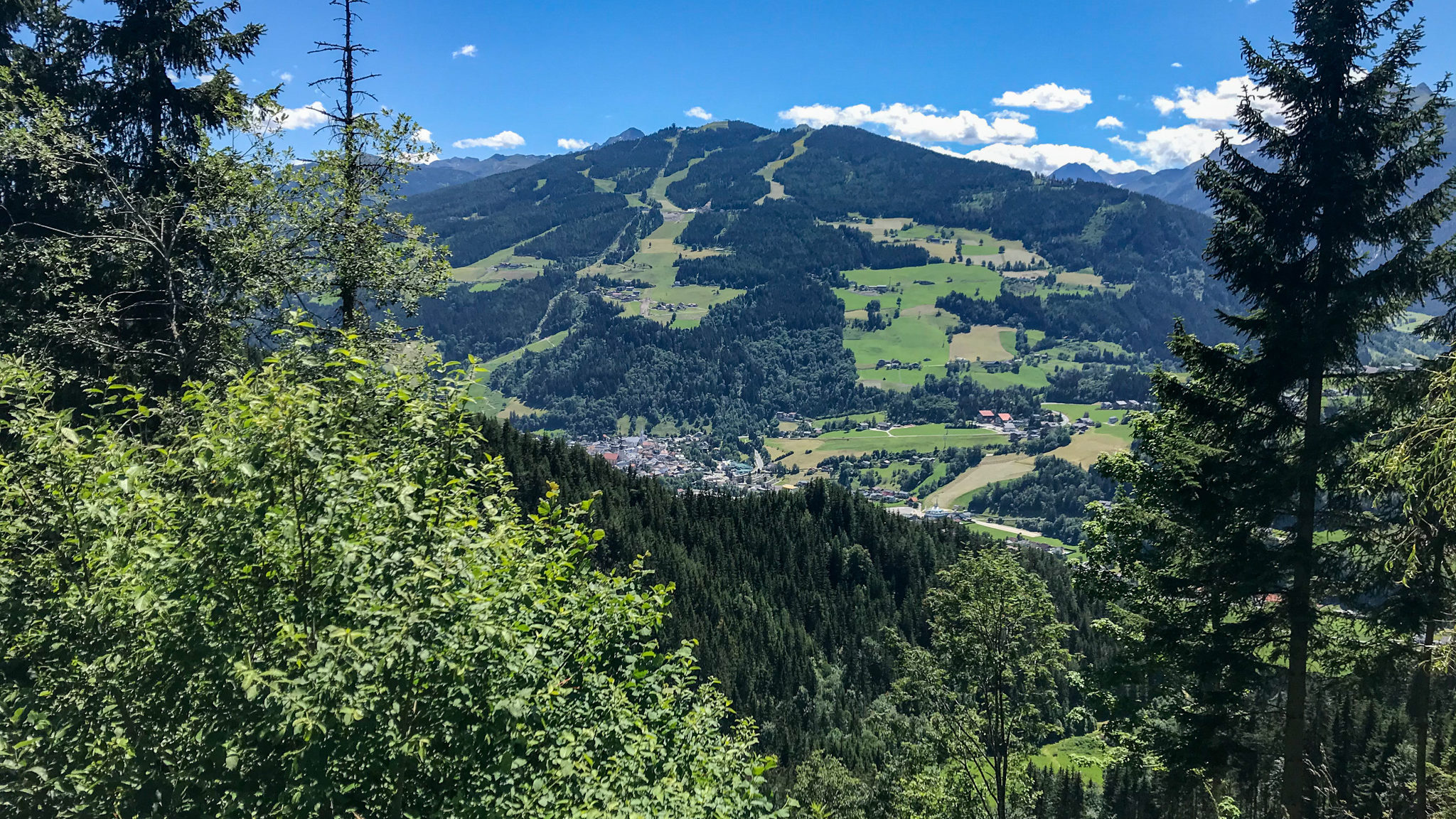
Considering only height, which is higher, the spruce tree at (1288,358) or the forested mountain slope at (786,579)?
the spruce tree at (1288,358)

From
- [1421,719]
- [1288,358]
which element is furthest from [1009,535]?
[1288,358]

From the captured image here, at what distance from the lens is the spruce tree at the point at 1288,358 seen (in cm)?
1355

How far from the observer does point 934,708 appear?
25031 mm

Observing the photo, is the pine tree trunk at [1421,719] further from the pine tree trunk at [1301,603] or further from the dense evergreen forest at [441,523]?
the pine tree trunk at [1301,603]

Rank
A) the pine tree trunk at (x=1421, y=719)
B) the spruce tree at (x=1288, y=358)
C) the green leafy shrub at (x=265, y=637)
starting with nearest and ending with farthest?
the green leafy shrub at (x=265, y=637) → the spruce tree at (x=1288, y=358) → the pine tree trunk at (x=1421, y=719)

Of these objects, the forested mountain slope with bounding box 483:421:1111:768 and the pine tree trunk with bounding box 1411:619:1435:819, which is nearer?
the pine tree trunk with bounding box 1411:619:1435:819

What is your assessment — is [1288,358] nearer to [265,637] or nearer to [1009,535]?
[265,637]

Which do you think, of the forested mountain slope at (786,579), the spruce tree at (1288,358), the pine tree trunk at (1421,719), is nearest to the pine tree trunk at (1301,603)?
the spruce tree at (1288,358)

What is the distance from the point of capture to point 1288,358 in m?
14.1

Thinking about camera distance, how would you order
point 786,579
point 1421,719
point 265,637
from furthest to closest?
point 786,579
point 1421,719
point 265,637

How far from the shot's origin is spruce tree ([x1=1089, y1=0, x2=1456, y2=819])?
44.4ft

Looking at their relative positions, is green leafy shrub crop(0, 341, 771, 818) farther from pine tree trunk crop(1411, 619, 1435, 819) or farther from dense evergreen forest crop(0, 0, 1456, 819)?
pine tree trunk crop(1411, 619, 1435, 819)

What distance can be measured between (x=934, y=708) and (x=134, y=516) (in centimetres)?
2459

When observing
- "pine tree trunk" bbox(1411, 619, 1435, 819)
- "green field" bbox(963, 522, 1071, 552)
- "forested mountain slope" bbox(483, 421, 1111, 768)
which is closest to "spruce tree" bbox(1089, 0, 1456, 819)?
"pine tree trunk" bbox(1411, 619, 1435, 819)
